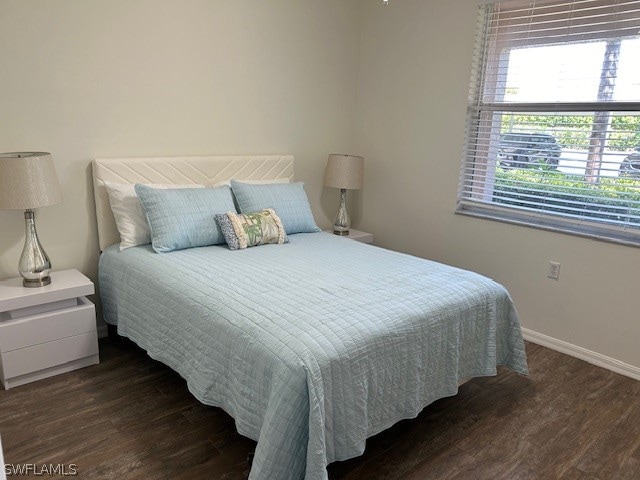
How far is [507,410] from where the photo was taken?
244 centimetres

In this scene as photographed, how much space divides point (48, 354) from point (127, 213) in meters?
0.88

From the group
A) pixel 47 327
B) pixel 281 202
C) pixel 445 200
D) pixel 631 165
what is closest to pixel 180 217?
pixel 281 202

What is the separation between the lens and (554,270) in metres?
3.12

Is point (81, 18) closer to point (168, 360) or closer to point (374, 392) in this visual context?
point (168, 360)

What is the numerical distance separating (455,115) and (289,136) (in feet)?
4.22

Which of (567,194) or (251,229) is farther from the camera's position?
(567,194)

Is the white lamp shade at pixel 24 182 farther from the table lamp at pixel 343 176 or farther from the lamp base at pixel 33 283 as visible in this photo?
the table lamp at pixel 343 176

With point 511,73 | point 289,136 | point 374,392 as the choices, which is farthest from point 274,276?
point 511,73

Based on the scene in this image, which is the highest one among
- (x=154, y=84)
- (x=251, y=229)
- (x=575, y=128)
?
(x=154, y=84)

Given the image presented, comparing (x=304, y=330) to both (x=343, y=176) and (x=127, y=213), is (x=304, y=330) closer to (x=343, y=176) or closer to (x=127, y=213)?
(x=127, y=213)

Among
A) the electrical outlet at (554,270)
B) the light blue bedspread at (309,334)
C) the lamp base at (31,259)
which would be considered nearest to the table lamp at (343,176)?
the light blue bedspread at (309,334)

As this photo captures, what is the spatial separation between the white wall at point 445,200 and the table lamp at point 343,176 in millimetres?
321

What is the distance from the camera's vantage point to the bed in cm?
166

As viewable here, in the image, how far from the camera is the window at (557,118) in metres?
2.78
